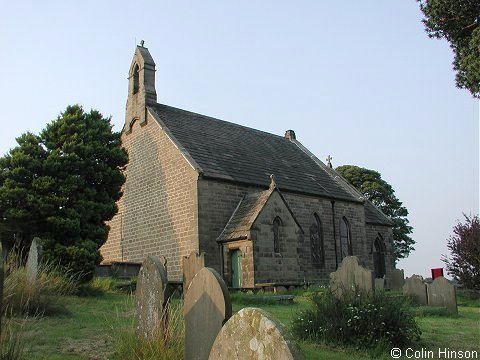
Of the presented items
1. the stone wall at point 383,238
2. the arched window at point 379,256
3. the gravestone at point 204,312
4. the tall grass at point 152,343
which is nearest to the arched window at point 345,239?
the stone wall at point 383,238

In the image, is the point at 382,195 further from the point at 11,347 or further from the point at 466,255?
the point at 11,347

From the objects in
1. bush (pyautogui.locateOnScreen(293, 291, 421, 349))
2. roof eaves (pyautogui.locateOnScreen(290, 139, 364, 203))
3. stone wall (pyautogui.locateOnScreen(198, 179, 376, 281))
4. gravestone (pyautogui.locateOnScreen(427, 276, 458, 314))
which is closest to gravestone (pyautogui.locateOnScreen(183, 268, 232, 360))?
bush (pyautogui.locateOnScreen(293, 291, 421, 349))

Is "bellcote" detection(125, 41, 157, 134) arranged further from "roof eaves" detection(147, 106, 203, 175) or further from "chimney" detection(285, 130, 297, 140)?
"chimney" detection(285, 130, 297, 140)

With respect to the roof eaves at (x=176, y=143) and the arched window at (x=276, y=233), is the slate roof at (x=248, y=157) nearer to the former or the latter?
the roof eaves at (x=176, y=143)

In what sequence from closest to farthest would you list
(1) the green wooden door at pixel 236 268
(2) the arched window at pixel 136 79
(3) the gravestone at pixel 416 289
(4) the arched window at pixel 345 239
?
(3) the gravestone at pixel 416 289
(1) the green wooden door at pixel 236 268
(2) the arched window at pixel 136 79
(4) the arched window at pixel 345 239

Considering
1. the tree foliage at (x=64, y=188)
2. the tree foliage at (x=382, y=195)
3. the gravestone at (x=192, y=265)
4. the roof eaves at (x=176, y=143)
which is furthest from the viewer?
the tree foliage at (x=382, y=195)

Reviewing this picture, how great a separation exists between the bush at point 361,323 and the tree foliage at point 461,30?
8528 mm

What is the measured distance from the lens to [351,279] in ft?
34.3

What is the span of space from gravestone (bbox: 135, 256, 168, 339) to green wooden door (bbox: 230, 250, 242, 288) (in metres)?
13.8

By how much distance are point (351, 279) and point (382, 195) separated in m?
48.0

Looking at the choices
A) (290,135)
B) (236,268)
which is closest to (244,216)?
(236,268)

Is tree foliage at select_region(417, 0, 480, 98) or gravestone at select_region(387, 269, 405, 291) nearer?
tree foliage at select_region(417, 0, 480, 98)

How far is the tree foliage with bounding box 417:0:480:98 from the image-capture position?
14.1 m

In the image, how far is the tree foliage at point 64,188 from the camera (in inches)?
650
